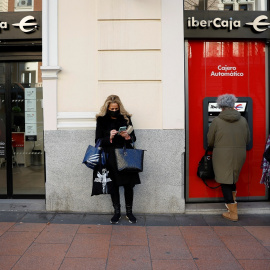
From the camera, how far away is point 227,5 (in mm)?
5641

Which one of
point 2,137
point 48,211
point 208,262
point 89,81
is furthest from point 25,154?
point 208,262

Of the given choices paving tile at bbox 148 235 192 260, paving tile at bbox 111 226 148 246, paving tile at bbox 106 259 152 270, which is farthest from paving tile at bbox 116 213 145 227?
paving tile at bbox 106 259 152 270

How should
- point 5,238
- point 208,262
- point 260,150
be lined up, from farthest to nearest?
point 260,150
point 5,238
point 208,262

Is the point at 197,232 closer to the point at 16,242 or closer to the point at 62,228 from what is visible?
the point at 62,228

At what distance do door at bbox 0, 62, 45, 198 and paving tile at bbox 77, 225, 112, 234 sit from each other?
1.73 meters

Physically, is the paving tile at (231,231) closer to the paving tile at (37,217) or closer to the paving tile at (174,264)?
the paving tile at (174,264)

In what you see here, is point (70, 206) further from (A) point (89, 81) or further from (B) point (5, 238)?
(A) point (89, 81)

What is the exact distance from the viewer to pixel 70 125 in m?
5.30

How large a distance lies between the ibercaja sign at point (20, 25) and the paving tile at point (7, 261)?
3486mm

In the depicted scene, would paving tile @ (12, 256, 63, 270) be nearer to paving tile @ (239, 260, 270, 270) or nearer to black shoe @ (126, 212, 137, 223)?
black shoe @ (126, 212, 137, 223)

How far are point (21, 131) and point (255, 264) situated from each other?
4476 millimetres

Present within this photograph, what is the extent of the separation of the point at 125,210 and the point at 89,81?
7.13 feet

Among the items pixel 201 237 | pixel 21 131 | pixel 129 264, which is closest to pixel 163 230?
pixel 201 237

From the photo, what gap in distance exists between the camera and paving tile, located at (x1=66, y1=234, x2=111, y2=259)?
374 centimetres
